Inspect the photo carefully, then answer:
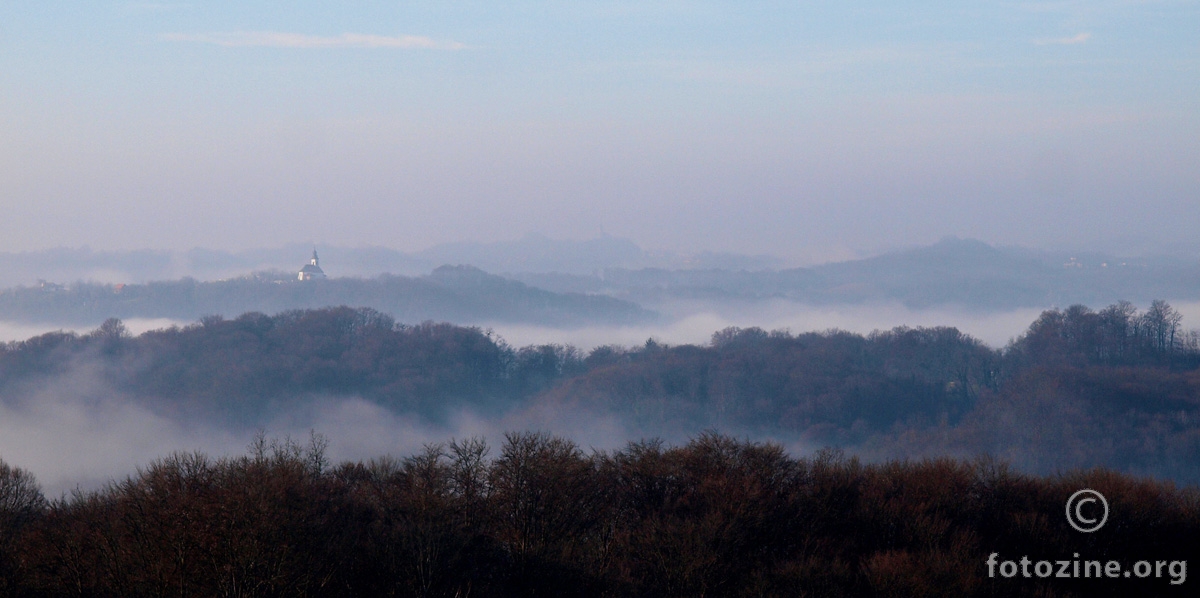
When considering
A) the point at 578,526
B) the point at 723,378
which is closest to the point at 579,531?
the point at 578,526

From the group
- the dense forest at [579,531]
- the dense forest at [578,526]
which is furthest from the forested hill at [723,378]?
the dense forest at [579,531]

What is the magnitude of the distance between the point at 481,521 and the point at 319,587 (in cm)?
560

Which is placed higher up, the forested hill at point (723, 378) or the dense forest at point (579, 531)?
the dense forest at point (579, 531)

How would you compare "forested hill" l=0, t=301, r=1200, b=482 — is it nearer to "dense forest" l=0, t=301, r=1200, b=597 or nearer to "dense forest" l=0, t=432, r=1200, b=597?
"dense forest" l=0, t=301, r=1200, b=597

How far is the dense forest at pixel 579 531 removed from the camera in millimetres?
21172

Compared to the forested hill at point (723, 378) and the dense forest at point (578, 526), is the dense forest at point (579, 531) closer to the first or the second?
the dense forest at point (578, 526)

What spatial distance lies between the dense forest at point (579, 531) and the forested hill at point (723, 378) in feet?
226

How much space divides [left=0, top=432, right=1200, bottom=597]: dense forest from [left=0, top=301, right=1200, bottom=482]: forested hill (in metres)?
68.8

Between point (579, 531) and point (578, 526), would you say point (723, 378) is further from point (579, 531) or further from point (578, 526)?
point (579, 531)

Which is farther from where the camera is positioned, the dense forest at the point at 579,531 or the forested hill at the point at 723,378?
the forested hill at the point at 723,378

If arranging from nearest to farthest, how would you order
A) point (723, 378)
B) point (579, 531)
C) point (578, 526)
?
1. point (579, 531)
2. point (578, 526)
3. point (723, 378)

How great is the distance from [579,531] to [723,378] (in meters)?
99.2

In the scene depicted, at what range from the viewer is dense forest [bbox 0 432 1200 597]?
69.5ft

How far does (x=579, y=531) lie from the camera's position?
26734mm
